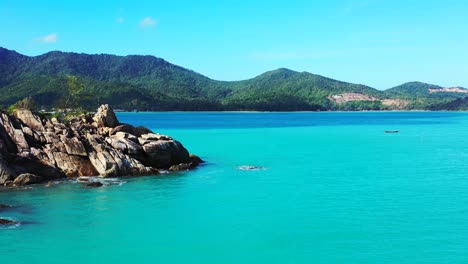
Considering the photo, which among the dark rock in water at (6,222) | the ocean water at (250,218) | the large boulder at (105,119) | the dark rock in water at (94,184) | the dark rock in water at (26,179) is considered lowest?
the ocean water at (250,218)

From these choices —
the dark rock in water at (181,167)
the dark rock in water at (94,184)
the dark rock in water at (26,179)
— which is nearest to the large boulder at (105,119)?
the dark rock in water at (181,167)

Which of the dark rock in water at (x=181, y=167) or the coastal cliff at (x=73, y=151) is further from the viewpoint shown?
the dark rock in water at (x=181, y=167)

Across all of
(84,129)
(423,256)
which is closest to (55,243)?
(423,256)

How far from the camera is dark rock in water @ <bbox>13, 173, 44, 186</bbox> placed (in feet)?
122

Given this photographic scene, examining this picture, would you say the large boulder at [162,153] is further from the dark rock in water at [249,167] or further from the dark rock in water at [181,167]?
the dark rock in water at [249,167]

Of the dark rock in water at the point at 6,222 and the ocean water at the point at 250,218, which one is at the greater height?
the dark rock in water at the point at 6,222

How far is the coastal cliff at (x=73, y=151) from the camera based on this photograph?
131 feet

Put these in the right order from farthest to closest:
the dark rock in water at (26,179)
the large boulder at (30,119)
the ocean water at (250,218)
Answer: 1. the large boulder at (30,119)
2. the dark rock in water at (26,179)
3. the ocean water at (250,218)

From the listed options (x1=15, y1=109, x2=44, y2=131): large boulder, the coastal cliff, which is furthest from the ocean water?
(x1=15, y1=109, x2=44, y2=131): large boulder

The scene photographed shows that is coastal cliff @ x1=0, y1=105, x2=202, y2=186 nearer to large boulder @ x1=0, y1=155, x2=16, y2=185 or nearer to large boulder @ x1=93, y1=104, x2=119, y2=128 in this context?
large boulder @ x1=0, y1=155, x2=16, y2=185

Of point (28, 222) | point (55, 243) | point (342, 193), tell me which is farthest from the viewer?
point (342, 193)

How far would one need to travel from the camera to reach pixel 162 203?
32.8 metres

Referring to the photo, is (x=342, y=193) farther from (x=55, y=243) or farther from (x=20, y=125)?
(x=20, y=125)

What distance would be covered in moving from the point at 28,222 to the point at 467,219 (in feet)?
86.4
